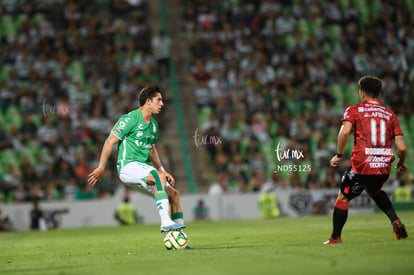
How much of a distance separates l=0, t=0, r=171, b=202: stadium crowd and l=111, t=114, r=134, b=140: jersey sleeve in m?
13.4

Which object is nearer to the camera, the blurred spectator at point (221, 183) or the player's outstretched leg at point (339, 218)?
the player's outstretched leg at point (339, 218)

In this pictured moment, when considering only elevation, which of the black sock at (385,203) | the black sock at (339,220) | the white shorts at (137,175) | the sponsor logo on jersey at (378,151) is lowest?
the black sock at (339,220)

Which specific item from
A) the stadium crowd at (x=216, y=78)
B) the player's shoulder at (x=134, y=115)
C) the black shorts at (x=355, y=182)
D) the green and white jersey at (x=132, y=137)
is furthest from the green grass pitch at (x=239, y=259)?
the stadium crowd at (x=216, y=78)

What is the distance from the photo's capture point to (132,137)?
10805 mm

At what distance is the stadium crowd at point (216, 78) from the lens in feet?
79.5

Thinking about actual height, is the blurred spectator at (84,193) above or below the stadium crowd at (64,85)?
below

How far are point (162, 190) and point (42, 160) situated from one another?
574 inches

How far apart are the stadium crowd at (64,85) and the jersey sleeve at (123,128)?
529 inches

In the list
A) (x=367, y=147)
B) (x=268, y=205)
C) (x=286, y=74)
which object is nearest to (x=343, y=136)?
(x=367, y=147)

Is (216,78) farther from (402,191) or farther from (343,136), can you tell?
(343,136)

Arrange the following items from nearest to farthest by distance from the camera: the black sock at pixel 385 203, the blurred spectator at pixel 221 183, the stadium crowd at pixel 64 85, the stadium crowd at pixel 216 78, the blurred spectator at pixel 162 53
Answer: the black sock at pixel 385 203
the stadium crowd at pixel 64 85
the stadium crowd at pixel 216 78
the blurred spectator at pixel 221 183
the blurred spectator at pixel 162 53

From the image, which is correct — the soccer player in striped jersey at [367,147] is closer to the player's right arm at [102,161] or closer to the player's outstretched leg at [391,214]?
→ the player's outstretched leg at [391,214]

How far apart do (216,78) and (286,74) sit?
282 centimetres

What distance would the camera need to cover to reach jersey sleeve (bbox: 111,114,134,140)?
10.7 m
